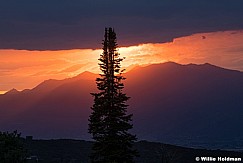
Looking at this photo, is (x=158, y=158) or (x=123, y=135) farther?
(x=158, y=158)

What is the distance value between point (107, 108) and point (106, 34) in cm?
912

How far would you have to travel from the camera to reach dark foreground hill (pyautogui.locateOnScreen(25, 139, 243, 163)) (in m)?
126

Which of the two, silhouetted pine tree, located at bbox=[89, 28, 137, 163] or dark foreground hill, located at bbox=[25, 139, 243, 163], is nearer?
silhouetted pine tree, located at bbox=[89, 28, 137, 163]

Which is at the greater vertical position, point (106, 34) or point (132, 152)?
point (106, 34)

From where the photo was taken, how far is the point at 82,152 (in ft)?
457

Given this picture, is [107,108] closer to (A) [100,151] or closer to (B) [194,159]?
(A) [100,151]

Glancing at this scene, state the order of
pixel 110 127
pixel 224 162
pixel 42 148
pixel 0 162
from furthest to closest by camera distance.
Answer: pixel 42 148
pixel 224 162
pixel 0 162
pixel 110 127

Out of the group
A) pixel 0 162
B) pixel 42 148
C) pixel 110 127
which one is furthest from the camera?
pixel 42 148

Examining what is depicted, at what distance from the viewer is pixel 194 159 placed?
128875mm

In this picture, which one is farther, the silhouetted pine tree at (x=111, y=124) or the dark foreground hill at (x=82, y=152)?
the dark foreground hill at (x=82, y=152)

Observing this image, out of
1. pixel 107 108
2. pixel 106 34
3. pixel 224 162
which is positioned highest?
pixel 106 34

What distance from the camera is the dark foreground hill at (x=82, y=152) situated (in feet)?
415

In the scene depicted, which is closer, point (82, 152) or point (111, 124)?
point (111, 124)

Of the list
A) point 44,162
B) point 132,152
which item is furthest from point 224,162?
point 132,152
